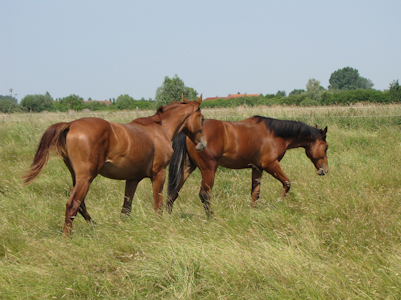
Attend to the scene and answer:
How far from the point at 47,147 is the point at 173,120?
1.77m

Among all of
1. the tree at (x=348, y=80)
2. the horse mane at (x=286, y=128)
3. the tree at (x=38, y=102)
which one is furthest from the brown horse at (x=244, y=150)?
the tree at (x=348, y=80)

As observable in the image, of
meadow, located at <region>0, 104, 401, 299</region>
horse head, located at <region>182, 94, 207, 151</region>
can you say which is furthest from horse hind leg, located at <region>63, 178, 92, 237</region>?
horse head, located at <region>182, 94, 207, 151</region>

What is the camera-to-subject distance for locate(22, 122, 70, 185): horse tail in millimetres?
3871

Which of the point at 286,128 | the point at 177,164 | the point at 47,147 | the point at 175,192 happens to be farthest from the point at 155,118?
the point at 286,128

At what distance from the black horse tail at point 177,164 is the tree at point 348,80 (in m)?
145

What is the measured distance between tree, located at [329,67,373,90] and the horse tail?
147292 millimetres

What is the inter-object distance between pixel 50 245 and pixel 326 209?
9.98 feet

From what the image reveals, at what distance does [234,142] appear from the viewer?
20.0 ft

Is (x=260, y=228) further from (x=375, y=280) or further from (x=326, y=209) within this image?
(x=375, y=280)

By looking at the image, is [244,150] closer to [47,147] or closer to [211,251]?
[211,251]

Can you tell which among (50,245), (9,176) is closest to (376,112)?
(9,176)

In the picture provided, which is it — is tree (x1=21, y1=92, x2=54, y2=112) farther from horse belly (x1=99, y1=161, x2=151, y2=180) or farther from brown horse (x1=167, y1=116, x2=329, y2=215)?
horse belly (x1=99, y1=161, x2=151, y2=180)

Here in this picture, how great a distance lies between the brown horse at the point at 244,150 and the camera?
577cm

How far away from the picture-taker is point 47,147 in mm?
3883
